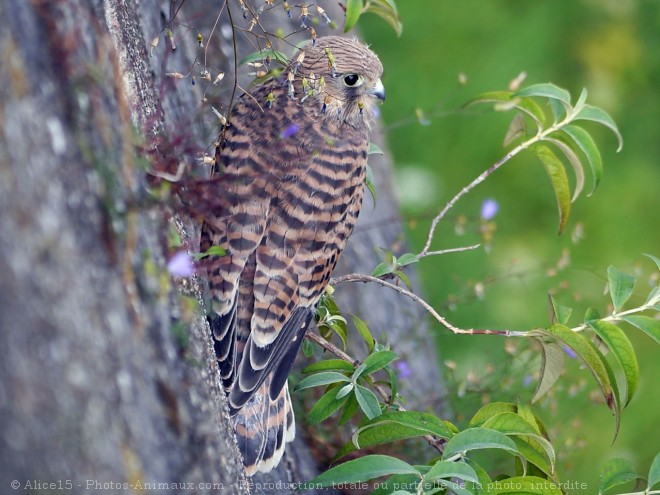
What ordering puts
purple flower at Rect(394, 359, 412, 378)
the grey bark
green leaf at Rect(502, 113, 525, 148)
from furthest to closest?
purple flower at Rect(394, 359, 412, 378)
green leaf at Rect(502, 113, 525, 148)
the grey bark

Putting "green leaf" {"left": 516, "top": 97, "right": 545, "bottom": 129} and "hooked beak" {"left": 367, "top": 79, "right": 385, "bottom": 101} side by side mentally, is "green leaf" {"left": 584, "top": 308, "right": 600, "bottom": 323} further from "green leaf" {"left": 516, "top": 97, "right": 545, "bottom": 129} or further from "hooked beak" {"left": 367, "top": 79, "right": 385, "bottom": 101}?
"hooked beak" {"left": 367, "top": 79, "right": 385, "bottom": 101}

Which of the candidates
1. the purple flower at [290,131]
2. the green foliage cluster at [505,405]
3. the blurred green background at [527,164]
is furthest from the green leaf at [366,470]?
the blurred green background at [527,164]

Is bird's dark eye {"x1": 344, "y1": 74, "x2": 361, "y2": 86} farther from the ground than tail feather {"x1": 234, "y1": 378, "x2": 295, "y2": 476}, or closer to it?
farther from the ground

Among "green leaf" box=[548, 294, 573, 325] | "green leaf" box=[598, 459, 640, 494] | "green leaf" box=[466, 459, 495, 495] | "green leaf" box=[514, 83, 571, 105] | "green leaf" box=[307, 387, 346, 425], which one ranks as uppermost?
"green leaf" box=[514, 83, 571, 105]

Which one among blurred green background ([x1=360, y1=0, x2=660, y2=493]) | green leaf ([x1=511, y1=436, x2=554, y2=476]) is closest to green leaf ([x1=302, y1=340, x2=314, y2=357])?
green leaf ([x1=511, y1=436, x2=554, y2=476])

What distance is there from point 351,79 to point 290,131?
637 millimetres

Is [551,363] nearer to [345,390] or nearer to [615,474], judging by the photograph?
[615,474]

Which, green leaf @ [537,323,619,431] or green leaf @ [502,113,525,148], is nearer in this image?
green leaf @ [537,323,619,431]

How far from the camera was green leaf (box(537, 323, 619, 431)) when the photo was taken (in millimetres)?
2406

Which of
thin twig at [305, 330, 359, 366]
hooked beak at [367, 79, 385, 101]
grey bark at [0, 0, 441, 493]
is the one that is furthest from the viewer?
hooked beak at [367, 79, 385, 101]

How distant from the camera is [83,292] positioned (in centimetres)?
154

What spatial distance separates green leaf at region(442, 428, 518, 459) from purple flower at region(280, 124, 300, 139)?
3.73 feet

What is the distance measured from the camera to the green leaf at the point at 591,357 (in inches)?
94.7

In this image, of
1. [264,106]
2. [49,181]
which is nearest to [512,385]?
[264,106]
